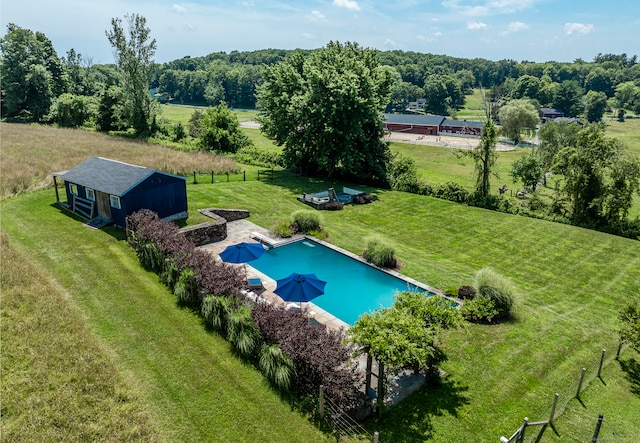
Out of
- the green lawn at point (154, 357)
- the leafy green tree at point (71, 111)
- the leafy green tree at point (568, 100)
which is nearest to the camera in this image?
the green lawn at point (154, 357)

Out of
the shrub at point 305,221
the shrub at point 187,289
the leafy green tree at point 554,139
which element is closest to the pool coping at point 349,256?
the shrub at point 305,221

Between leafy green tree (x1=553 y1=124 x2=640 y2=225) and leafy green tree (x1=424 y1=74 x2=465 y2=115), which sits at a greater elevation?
leafy green tree (x1=424 y1=74 x2=465 y2=115)

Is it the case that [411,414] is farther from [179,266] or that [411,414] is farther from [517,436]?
[179,266]

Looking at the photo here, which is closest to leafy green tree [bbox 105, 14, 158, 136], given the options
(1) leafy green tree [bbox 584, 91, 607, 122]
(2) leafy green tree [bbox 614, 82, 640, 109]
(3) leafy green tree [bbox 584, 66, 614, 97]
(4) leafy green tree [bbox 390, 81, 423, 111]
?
(4) leafy green tree [bbox 390, 81, 423, 111]

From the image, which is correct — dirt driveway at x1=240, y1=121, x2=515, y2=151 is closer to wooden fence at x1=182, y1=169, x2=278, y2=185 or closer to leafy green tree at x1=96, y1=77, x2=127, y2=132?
leafy green tree at x1=96, y1=77, x2=127, y2=132

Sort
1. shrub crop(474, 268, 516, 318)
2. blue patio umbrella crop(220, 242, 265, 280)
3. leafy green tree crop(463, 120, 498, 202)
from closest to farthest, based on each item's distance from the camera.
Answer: shrub crop(474, 268, 516, 318)
blue patio umbrella crop(220, 242, 265, 280)
leafy green tree crop(463, 120, 498, 202)

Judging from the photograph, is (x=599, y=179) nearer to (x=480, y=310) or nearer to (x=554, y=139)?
(x=480, y=310)

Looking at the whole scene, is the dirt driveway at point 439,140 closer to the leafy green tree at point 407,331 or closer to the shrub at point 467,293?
the shrub at point 467,293
